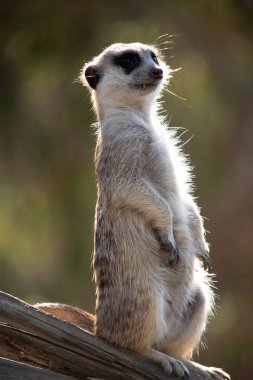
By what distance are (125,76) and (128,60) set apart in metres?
0.07

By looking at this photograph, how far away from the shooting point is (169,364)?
3010 mm

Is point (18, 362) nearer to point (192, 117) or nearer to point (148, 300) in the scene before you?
point (148, 300)

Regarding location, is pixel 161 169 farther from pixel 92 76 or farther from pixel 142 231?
pixel 92 76

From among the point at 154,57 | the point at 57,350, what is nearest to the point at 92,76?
the point at 154,57

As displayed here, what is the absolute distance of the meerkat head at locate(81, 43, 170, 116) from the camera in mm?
3443

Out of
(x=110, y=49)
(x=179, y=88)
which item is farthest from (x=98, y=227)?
(x=179, y=88)

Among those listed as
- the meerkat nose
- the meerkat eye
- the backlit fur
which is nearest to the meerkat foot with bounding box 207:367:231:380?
the backlit fur

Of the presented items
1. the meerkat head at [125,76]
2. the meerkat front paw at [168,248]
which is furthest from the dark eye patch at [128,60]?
the meerkat front paw at [168,248]

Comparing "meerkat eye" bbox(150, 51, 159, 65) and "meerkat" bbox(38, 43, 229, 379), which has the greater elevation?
"meerkat eye" bbox(150, 51, 159, 65)

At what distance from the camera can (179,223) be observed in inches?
131

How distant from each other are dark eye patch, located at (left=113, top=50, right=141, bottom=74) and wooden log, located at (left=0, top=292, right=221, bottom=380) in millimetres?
1124

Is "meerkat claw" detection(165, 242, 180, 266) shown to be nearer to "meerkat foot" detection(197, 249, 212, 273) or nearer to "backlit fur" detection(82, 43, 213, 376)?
"backlit fur" detection(82, 43, 213, 376)

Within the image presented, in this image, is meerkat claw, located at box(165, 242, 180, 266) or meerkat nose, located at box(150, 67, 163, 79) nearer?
meerkat claw, located at box(165, 242, 180, 266)

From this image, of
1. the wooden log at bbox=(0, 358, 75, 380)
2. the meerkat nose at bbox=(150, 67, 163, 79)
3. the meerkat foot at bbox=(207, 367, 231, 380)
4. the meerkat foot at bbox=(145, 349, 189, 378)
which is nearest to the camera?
the wooden log at bbox=(0, 358, 75, 380)
